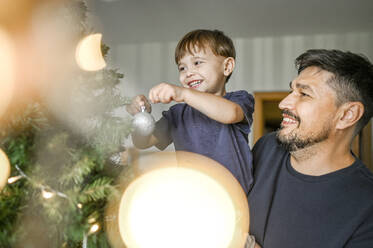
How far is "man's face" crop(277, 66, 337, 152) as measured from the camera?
1.14m

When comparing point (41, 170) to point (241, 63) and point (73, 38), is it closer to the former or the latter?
point (73, 38)

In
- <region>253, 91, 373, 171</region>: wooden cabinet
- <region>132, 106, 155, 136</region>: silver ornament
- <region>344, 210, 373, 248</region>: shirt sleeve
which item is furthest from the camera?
<region>253, 91, 373, 171</region>: wooden cabinet

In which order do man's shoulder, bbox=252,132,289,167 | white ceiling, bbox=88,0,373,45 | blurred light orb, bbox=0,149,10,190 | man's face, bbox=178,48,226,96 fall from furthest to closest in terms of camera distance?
white ceiling, bbox=88,0,373,45 → man's shoulder, bbox=252,132,289,167 → man's face, bbox=178,48,226,96 → blurred light orb, bbox=0,149,10,190

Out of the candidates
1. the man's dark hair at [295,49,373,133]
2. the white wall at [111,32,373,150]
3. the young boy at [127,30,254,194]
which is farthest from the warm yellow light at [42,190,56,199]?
the white wall at [111,32,373,150]

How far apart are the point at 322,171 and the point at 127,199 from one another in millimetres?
805

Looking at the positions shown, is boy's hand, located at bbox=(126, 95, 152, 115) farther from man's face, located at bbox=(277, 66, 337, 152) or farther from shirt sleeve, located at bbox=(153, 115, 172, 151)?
man's face, located at bbox=(277, 66, 337, 152)

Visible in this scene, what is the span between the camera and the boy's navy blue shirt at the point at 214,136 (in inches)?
39.7

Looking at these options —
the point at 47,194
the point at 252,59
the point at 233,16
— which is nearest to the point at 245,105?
the point at 47,194

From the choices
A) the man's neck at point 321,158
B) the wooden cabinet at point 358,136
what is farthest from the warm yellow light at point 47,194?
the wooden cabinet at point 358,136

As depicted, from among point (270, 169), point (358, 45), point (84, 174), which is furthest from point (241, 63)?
point (84, 174)

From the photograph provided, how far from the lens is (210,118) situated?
103 cm

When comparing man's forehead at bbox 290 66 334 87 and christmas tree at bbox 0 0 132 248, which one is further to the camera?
man's forehead at bbox 290 66 334 87

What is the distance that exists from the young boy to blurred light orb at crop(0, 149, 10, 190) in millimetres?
475

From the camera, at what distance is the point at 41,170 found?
0.50 meters
